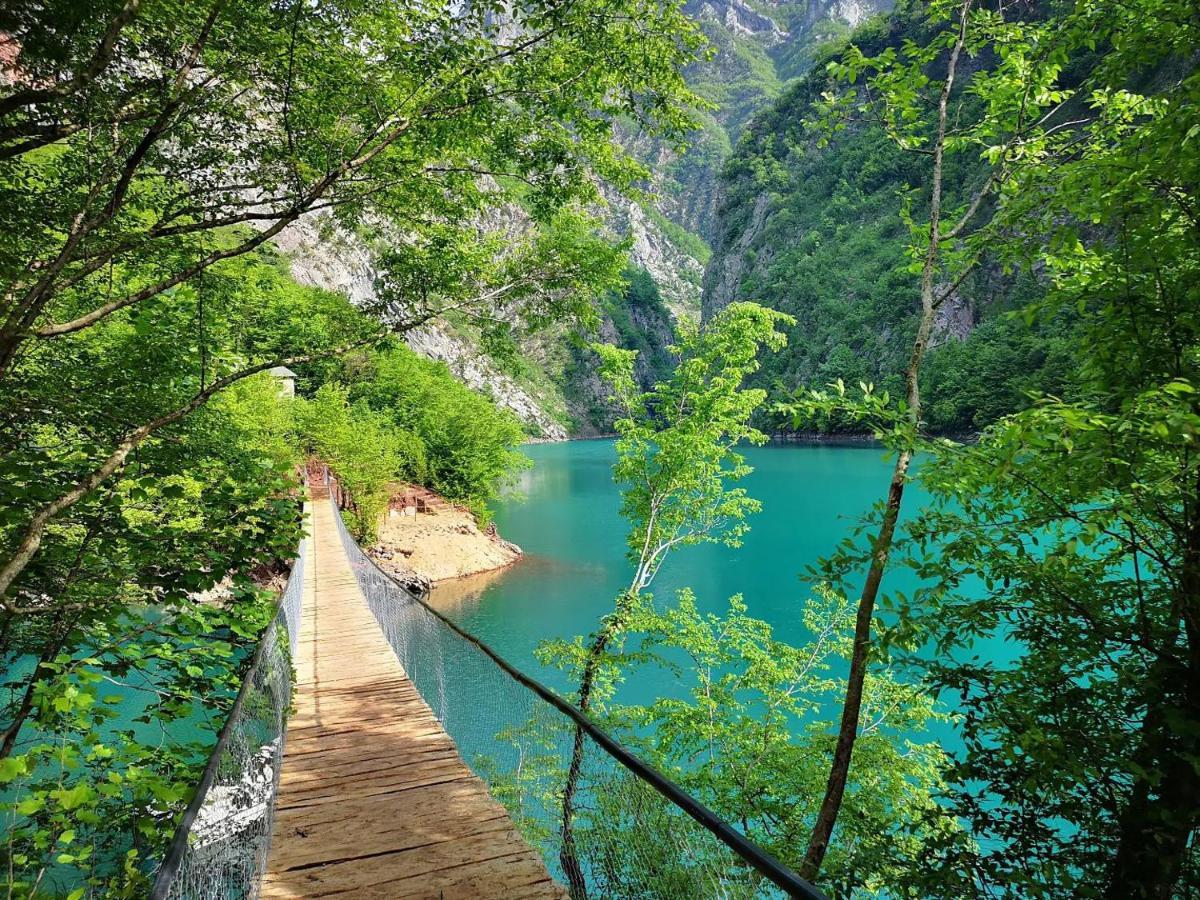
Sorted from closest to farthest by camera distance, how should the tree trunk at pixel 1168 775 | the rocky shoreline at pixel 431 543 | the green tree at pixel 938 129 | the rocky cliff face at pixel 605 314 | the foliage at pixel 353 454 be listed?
the tree trunk at pixel 1168 775, the green tree at pixel 938 129, the foliage at pixel 353 454, the rocky shoreline at pixel 431 543, the rocky cliff face at pixel 605 314

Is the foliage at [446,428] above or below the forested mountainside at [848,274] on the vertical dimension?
below

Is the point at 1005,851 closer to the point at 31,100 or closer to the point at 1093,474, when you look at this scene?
the point at 1093,474

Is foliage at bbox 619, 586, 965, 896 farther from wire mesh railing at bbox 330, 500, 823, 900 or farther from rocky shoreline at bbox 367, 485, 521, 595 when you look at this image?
rocky shoreline at bbox 367, 485, 521, 595

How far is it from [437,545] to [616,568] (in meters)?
6.39

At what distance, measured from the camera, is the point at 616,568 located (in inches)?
872

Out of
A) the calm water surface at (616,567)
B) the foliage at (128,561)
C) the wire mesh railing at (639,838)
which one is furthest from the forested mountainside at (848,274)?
the foliage at (128,561)

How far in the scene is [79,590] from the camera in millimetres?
2889

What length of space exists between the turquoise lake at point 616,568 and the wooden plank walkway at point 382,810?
4230 millimetres

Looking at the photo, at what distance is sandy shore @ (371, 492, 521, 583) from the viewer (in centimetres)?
2056

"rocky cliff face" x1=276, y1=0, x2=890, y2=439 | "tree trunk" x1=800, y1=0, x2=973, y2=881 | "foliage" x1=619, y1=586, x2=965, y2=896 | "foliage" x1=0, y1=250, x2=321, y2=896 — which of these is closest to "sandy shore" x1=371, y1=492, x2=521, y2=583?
"foliage" x1=619, y1=586, x2=965, y2=896

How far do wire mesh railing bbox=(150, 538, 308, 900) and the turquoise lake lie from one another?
16.5ft

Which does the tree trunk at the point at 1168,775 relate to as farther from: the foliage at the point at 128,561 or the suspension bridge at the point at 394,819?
the foliage at the point at 128,561

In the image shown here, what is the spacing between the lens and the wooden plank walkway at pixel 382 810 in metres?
2.58

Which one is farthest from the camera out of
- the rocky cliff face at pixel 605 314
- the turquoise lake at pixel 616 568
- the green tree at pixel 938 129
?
the rocky cliff face at pixel 605 314
